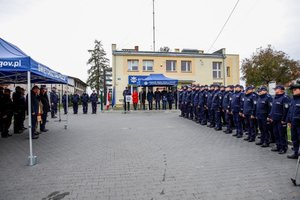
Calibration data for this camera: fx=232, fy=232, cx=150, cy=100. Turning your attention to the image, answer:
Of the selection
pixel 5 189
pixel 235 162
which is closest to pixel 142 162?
pixel 235 162

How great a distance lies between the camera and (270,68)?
3709 cm

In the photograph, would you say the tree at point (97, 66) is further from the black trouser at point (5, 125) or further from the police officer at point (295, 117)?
the police officer at point (295, 117)

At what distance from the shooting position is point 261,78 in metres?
38.0

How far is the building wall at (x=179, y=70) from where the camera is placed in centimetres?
3100

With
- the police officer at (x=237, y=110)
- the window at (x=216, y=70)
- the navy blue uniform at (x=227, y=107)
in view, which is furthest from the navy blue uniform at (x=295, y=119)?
the window at (x=216, y=70)

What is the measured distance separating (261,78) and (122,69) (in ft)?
75.4

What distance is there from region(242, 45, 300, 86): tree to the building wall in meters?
4.06

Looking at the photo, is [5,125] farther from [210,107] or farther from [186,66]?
[186,66]

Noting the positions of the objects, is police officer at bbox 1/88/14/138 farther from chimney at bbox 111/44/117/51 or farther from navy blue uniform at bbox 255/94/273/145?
chimney at bbox 111/44/117/51

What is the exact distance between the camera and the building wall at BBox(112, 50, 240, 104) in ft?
102

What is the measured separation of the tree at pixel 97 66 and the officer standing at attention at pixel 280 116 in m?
59.2

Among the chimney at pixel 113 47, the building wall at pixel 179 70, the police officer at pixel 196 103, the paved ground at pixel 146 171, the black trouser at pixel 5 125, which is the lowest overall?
the paved ground at pixel 146 171

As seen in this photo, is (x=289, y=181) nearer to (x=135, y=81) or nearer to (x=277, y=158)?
(x=277, y=158)

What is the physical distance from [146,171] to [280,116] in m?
4.37
